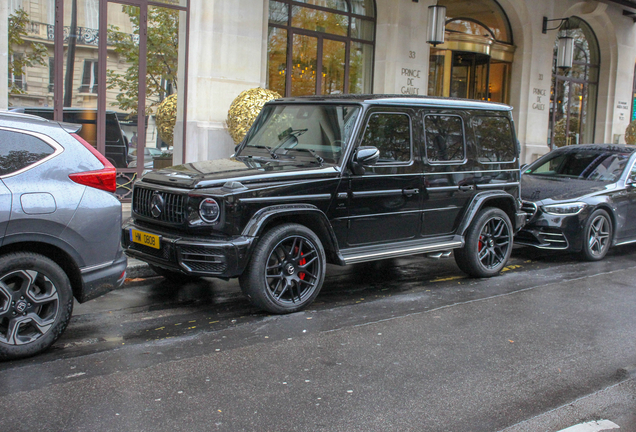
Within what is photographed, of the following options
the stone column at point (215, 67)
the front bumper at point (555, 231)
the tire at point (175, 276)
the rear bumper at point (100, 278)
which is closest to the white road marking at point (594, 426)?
the rear bumper at point (100, 278)

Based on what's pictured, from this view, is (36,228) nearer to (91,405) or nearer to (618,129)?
(91,405)

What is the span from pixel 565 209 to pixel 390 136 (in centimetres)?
336

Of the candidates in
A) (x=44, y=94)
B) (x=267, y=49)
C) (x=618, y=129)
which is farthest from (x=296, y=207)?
(x=618, y=129)

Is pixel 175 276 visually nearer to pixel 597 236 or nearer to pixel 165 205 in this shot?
pixel 165 205

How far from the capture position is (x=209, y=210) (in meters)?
5.36

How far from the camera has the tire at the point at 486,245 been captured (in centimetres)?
732

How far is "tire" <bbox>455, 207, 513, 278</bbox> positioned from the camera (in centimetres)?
732

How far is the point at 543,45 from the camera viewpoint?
18969mm

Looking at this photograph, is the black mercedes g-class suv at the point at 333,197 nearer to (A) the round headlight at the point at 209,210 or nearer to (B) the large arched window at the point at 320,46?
(A) the round headlight at the point at 209,210

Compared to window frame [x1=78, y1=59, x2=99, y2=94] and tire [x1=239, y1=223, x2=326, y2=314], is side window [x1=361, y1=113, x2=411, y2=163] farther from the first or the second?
window frame [x1=78, y1=59, x2=99, y2=94]

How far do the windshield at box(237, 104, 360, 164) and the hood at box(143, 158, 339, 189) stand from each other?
225mm

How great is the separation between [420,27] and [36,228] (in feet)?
43.2

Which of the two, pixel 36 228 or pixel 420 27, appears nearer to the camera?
pixel 36 228

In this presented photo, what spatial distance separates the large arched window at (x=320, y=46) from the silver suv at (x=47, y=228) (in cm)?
1000
